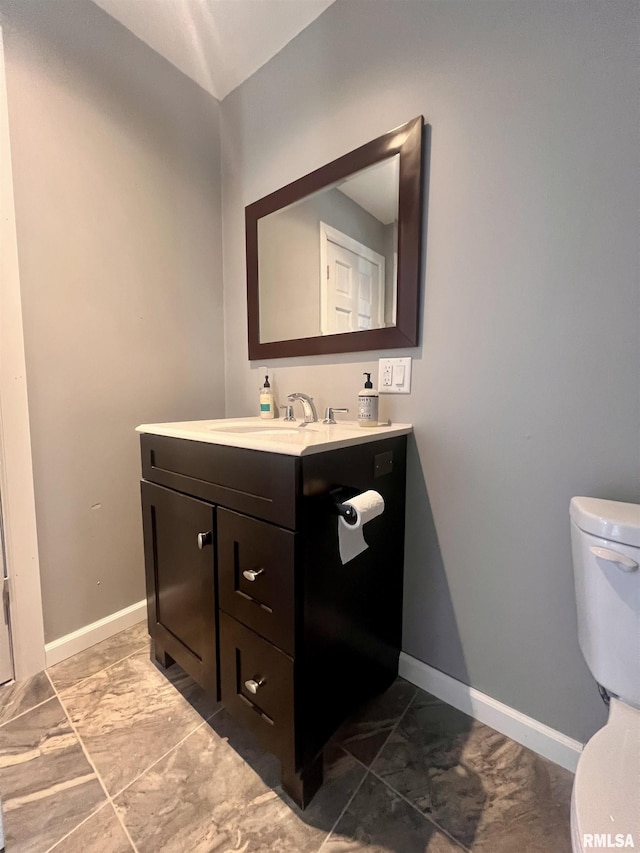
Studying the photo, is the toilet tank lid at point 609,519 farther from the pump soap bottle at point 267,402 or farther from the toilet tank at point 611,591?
the pump soap bottle at point 267,402

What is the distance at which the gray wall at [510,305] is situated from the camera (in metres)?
0.81

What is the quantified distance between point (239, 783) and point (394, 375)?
1.18 metres

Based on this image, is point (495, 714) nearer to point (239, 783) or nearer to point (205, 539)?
point (239, 783)

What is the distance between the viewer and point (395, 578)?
1.16 metres

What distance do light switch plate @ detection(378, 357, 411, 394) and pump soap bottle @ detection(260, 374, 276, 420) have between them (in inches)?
20.0

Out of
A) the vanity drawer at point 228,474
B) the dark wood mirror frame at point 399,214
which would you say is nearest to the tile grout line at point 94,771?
the vanity drawer at point 228,474

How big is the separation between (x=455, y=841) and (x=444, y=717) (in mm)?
318

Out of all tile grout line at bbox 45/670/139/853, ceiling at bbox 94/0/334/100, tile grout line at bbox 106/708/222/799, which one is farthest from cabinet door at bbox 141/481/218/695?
ceiling at bbox 94/0/334/100

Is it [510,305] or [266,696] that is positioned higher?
[510,305]

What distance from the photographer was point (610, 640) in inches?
28.6

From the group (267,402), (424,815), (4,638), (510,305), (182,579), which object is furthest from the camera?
(267,402)

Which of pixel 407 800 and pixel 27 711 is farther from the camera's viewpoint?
pixel 27 711

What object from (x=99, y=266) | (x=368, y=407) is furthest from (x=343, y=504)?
(x=99, y=266)

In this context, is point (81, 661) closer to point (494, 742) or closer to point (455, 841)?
point (455, 841)
